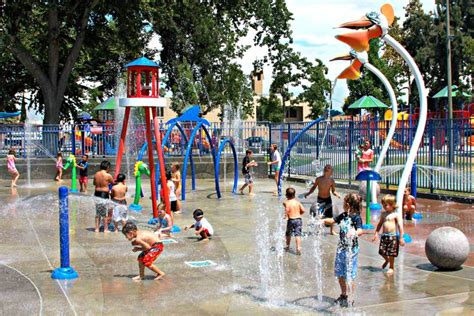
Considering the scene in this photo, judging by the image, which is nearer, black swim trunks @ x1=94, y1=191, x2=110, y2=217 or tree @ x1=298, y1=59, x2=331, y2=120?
black swim trunks @ x1=94, y1=191, x2=110, y2=217

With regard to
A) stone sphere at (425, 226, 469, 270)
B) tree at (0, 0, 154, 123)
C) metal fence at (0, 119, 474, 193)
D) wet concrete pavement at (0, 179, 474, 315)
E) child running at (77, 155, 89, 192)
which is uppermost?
tree at (0, 0, 154, 123)

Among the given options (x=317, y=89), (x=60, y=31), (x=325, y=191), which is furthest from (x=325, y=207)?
(x=317, y=89)

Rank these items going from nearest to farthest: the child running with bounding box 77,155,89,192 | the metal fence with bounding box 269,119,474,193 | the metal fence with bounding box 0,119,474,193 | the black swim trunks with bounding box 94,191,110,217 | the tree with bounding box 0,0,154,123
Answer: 1. the black swim trunks with bounding box 94,191,110,217
2. the metal fence with bounding box 269,119,474,193
3. the metal fence with bounding box 0,119,474,193
4. the child running with bounding box 77,155,89,192
5. the tree with bounding box 0,0,154,123

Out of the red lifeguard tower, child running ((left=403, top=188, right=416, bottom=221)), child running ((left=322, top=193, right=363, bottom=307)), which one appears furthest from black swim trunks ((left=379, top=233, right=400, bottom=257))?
the red lifeguard tower

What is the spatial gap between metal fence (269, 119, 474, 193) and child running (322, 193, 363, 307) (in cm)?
966

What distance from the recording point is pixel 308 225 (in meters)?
12.9

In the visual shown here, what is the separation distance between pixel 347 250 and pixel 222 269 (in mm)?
2443

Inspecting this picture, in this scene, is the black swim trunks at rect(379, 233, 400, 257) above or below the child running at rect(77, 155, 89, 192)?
below

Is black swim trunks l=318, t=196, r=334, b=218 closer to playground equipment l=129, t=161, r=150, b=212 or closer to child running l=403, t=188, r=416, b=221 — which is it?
child running l=403, t=188, r=416, b=221

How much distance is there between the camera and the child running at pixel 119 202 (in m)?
11.6

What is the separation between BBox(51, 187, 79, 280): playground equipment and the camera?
834cm

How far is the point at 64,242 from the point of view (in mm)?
8375

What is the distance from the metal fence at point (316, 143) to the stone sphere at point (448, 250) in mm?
8097

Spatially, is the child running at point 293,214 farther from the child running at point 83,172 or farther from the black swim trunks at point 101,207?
the child running at point 83,172
